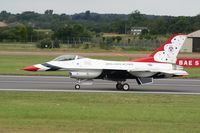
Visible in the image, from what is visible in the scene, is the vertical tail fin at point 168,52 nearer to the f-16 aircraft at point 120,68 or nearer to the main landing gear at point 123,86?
the f-16 aircraft at point 120,68

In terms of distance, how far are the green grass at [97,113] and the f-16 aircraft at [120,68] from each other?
11.0 feet

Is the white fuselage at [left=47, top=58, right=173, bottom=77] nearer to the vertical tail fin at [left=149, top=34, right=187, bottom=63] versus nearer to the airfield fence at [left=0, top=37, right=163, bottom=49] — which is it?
the vertical tail fin at [left=149, top=34, right=187, bottom=63]

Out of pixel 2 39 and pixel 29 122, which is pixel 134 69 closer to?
pixel 29 122

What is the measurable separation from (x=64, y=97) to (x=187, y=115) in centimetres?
723

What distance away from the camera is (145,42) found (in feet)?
312

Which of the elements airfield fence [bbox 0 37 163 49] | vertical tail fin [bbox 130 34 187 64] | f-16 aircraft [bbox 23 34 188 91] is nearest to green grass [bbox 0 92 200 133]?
f-16 aircraft [bbox 23 34 188 91]

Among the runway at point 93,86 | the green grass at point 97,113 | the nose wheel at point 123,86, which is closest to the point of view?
the green grass at point 97,113

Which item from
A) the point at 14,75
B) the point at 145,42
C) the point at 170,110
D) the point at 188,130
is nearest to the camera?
the point at 188,130

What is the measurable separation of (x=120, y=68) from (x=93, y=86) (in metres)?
2.44

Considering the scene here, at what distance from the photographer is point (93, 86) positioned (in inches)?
1249

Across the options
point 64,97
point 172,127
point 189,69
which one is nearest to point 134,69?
point 64,97

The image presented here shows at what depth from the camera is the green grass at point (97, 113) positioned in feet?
52.5

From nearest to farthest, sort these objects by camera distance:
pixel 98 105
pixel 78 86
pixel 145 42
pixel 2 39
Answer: pixel 98 105, pixel 78 86, pixel 145 42, pixel 2 39

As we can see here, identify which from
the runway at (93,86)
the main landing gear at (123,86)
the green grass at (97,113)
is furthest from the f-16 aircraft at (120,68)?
the green grass at (97,113)
